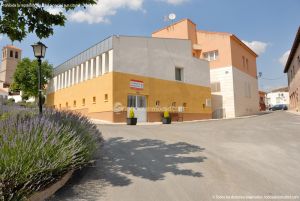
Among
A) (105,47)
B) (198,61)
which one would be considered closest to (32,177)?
(105,47)

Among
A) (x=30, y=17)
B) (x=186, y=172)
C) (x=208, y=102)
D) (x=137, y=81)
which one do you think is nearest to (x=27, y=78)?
(x=137, y=81)

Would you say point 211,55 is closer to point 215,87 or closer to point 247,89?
point 215,87

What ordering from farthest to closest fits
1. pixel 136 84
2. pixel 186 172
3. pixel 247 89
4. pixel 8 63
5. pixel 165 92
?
pixel 8 63 < pixel 247 89 < pixel 165 92 < pixel 136 84 < pixel 186 172

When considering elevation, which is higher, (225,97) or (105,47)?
(105,47)

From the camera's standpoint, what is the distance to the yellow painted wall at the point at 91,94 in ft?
65.2

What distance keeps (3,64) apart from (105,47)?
66645 mm

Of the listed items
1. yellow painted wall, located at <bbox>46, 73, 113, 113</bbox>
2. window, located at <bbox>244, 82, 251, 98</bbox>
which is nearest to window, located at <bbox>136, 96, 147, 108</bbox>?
yellow painted wall, located at <bbox>46, 73, 113, 113</bbox>

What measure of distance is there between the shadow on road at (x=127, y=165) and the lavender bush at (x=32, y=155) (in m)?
0.37

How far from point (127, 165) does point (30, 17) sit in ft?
15.7

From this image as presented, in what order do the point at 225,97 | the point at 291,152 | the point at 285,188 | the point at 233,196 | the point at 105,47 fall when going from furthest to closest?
the point at 225,97, the point at 105,47, the point at 291,152, the point at 285,188, the point at 233,196

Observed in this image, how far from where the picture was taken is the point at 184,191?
482 cm

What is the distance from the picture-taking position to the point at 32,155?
405 centimetres

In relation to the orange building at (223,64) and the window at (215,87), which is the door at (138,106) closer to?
the orange building at (223,64)

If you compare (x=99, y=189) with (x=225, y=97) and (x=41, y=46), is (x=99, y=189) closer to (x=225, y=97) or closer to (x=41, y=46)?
(x=41, y=46)
